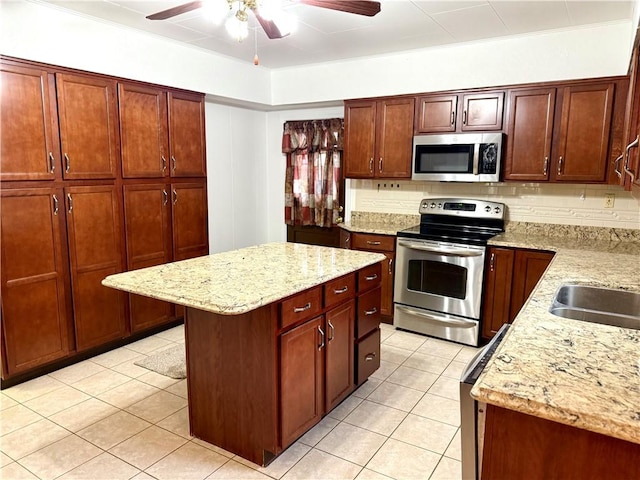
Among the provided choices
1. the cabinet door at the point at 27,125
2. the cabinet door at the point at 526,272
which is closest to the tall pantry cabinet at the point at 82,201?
the cabinet door at the point at 27,125

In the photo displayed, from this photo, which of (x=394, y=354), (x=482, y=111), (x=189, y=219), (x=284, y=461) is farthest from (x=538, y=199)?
(x=189, y=219)

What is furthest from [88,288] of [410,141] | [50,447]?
[410,141]

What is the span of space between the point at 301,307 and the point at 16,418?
6.25 ft

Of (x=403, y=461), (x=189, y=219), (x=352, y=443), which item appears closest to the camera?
(x=403, y=461)

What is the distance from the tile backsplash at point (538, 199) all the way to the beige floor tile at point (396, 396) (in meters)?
1.95

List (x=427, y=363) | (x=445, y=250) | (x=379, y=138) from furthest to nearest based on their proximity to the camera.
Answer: (x=379, y=138) < (x=445, y=250) < (x=427, y=363)

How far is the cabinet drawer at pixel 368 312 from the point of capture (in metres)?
2.75

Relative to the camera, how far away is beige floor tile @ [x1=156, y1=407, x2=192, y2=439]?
245 cm

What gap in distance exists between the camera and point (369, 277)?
9.23ft

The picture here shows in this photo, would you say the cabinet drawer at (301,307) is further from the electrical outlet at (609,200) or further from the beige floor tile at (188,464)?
the electrical outlet at (609,200)

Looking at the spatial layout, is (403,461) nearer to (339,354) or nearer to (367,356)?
(339,354)

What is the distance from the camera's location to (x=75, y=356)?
330 cm

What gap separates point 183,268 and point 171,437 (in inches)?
36.9

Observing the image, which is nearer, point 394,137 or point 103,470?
point 103,470
